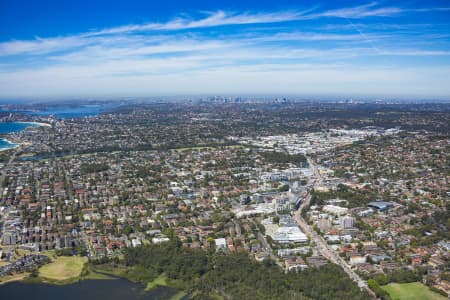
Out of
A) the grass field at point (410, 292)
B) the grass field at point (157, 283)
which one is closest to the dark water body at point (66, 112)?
the grass field at point (157, 283)

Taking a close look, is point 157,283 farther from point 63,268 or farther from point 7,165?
point 7,165

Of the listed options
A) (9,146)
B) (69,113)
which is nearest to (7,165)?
(9,146)

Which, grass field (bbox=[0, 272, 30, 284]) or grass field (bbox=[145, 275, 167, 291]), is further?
grass field (bbox=[0, 272, 30, 284])

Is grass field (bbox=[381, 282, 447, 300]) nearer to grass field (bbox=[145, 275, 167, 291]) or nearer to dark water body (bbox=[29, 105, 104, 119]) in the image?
grass field (bbox=[145, 275, 167, 291])

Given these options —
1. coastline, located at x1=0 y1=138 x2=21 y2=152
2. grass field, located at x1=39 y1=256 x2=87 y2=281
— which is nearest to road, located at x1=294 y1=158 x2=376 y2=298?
grass field, located at x1=39 y1=256 x2=87 y2=281

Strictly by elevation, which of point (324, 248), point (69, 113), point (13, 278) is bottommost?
point (13, 278)
